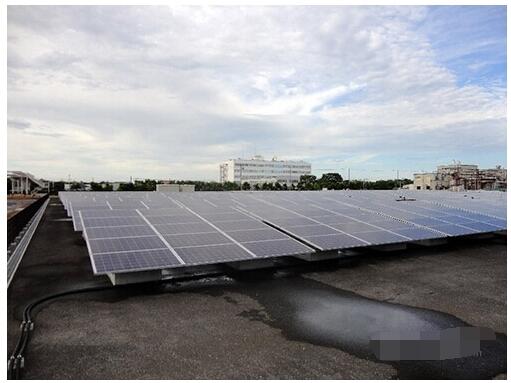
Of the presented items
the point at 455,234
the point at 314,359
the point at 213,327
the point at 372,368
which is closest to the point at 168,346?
the point at 213,327

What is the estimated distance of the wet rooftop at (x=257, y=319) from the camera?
5.86 m

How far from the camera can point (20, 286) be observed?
9.88m

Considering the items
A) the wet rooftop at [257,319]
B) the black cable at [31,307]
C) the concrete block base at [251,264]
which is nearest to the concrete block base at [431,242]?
the wet rooftop at [257,319]

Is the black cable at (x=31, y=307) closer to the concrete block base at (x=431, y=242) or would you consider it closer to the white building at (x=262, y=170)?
the concrete block base at (x=431, y=242)

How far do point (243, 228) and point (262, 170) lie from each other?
15350 cm

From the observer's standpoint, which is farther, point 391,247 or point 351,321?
point 391,247

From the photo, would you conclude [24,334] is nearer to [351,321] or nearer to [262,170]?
[351,321]

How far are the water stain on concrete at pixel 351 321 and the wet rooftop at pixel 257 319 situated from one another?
0.03 m

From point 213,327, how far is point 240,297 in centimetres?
191

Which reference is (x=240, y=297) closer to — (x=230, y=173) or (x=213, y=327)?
(x=213, y=327)

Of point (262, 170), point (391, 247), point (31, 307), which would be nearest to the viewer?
point (31, 307)

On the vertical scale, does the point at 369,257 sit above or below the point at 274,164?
below

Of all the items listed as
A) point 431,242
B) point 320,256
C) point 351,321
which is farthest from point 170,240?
point 431,242

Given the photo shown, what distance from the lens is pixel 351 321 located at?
7.88 meters
